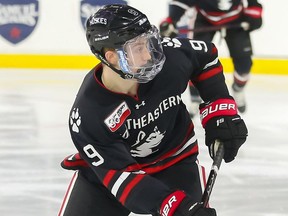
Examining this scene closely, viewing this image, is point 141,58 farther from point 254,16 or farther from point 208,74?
Answer: point 254,16

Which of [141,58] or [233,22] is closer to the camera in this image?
[141,58]

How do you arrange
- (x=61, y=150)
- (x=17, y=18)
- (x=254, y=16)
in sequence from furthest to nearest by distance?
(x=17, y=18) < (x=254, y=16) < (x=61, y=150)

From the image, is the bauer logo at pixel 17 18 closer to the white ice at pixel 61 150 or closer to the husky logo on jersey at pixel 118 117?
the white ice at pixel 61 150

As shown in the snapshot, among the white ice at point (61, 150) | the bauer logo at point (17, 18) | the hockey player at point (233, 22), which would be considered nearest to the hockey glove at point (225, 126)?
the white ice at point (61, 150)

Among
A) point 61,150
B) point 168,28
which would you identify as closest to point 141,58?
point 61,150

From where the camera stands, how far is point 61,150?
442cm

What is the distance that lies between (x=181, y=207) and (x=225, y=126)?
0.50 meters

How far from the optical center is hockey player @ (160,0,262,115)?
549 cm

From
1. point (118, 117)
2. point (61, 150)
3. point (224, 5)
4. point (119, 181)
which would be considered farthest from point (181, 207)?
point (224, 5)

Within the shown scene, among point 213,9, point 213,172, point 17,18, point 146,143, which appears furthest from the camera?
point 17,18

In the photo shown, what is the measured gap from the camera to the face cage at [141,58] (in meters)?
2.32

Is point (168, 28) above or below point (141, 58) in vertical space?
below

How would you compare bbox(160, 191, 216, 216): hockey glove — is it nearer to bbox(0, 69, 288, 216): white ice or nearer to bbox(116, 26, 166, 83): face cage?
bbox(116, 26, 166, 83): face cage

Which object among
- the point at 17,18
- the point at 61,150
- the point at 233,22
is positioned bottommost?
the point at 17,18
